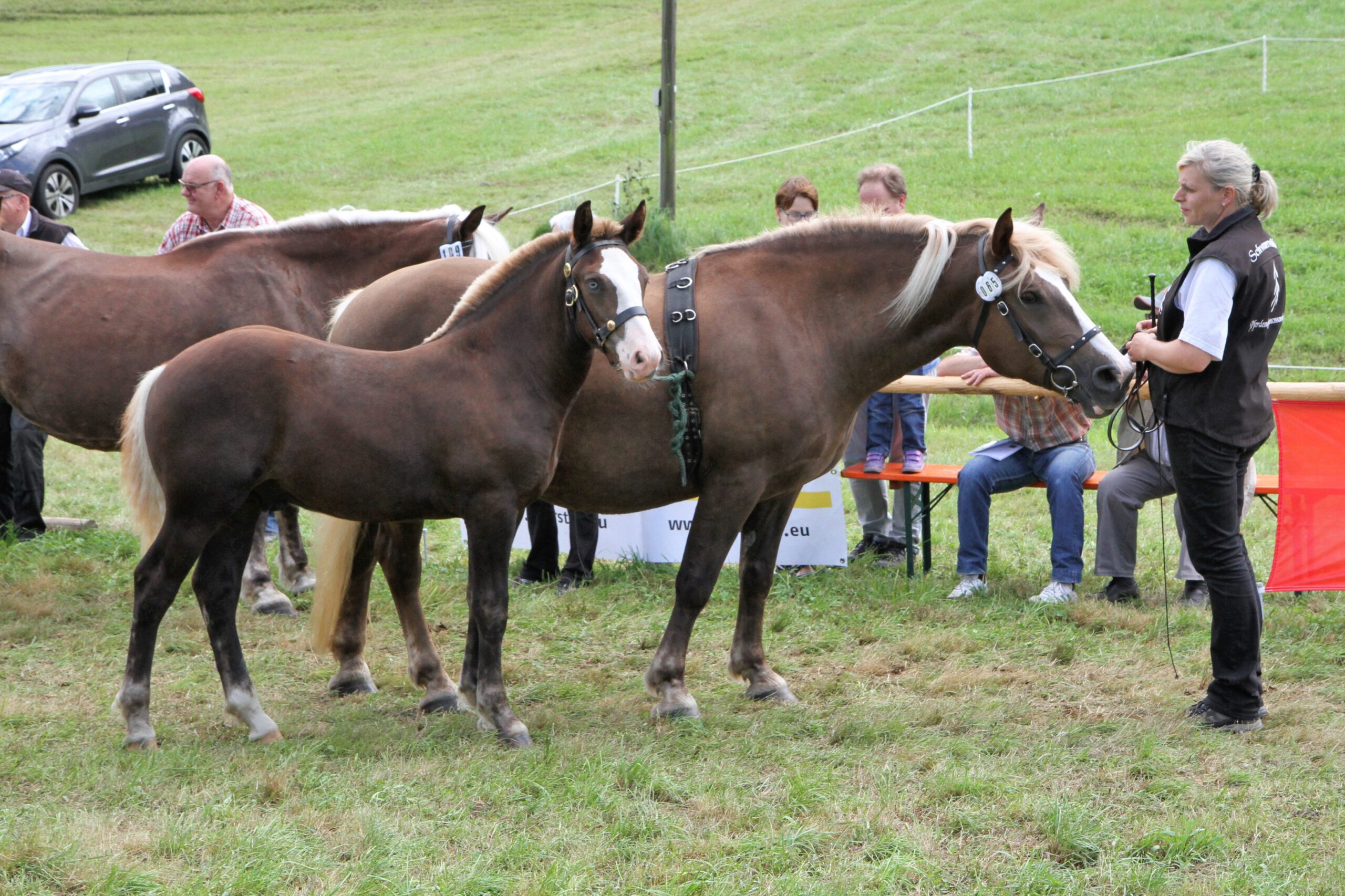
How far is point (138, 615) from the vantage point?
4.23m

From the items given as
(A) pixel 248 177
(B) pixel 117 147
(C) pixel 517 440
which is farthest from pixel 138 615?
(A) pixel 248 177

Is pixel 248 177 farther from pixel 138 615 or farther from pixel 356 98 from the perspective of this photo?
pixel 138 615

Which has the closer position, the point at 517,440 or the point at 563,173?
the point at 517,440

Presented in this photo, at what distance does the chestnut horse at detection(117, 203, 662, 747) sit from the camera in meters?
4.01

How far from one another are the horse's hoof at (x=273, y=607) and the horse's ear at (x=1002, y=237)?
3910 mm

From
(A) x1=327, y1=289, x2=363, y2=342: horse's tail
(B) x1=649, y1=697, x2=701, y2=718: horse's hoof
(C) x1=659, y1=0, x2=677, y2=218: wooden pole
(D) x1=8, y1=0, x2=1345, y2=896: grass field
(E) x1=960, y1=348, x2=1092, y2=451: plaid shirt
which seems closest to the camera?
(D) x1=8, y1=0, x2=1345, y2=896: grass field

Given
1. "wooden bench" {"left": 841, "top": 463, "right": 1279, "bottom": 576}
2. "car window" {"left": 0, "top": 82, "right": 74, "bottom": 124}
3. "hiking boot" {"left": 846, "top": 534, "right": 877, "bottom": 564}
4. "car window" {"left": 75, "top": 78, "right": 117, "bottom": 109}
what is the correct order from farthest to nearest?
"car window" {"left": 75, "top": 78, "right": 117, "bottom": 109} → "car window" {"left": 0, "top": 82, "right": 74, "bottom": 124} → "hiking boot" {"left": 846, "top": 534, "right": 877, "bottom": 564} → "wooden bench" {"left": 841, "top": 463, "right": 1279, "bottom": 576}

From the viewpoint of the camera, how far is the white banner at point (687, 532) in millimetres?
6766

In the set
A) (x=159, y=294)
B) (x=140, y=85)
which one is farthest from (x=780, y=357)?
(x=140, y=85)

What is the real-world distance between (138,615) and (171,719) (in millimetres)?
646

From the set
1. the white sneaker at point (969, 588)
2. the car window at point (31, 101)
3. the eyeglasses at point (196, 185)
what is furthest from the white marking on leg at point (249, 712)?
the car window at point (31, 101)

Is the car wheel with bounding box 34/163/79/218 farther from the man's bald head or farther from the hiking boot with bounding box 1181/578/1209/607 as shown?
the hiking boot with bounding box 1181/578/1209/607

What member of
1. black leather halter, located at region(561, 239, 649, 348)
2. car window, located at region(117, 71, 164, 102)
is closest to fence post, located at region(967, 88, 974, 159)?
car window, located at region(117, 71, 164, 102)

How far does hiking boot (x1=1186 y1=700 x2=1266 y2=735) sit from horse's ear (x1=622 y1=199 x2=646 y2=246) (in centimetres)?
278
